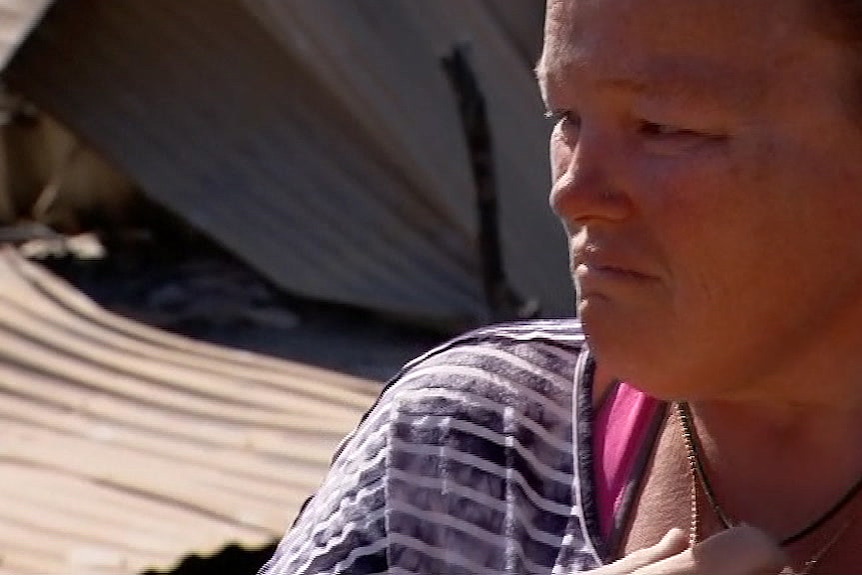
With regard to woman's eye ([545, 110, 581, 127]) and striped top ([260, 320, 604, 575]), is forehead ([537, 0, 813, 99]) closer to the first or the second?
woman's eye ([545, 110, 581, 127])

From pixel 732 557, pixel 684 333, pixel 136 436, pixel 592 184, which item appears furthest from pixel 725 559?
pixel 136 436

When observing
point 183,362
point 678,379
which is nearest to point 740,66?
point 678,379

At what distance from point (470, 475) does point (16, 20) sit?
14.3ft

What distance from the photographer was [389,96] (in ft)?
17.7

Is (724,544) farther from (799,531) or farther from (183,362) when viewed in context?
(183,362)

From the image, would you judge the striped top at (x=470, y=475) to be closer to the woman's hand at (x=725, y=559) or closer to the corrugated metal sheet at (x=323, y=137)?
the woman's hand at (x=725, y=559)

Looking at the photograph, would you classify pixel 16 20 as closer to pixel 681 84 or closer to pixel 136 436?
pixel 136 436

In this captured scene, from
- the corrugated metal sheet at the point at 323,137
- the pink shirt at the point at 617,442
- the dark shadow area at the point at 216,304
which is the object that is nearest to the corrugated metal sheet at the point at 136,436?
the dark shadow area at the point at 216,304

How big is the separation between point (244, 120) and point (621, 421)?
174 inches

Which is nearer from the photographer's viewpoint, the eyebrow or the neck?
the eyebrow

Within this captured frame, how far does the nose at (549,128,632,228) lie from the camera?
1140 millimetres

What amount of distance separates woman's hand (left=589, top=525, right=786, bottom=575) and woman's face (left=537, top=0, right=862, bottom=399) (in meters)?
0.10

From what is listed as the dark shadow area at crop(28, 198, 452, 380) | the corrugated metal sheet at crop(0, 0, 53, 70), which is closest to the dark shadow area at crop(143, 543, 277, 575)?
the dark shadow area at crop(28, 198, 452, 380)

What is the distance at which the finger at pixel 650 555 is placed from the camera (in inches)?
45.3
